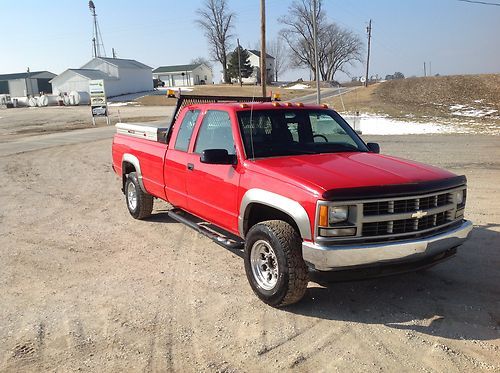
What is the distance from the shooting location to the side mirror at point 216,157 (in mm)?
4578

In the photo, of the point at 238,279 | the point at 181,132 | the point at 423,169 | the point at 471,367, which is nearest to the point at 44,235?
the point at 181,132

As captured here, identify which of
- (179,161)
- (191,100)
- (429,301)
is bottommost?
(429,301)

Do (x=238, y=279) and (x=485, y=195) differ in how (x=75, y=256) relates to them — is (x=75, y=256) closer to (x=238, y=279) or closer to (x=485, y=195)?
(x=238, y=279)

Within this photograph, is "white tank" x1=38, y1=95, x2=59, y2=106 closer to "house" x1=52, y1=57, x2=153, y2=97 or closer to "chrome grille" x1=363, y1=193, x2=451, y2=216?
"house" x1=52, y1=57, x2=153, y2=97

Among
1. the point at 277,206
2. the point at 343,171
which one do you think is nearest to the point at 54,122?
the point at 277,206

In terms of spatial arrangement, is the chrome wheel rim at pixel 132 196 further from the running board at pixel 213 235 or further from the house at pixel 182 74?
the house at pixel 182 74

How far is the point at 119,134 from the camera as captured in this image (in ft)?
26.1

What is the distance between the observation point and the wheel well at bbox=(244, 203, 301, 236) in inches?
A: 174

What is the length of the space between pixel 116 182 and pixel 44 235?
411 centimetres

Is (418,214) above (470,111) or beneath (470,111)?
above

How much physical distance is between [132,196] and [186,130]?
2.20m

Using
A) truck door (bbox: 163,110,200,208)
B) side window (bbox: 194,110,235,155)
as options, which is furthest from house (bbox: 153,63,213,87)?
side window (bbox: 194,110,235,155)

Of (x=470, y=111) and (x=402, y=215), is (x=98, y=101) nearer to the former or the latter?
(x=470, y=111)

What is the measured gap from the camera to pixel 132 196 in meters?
7.62
